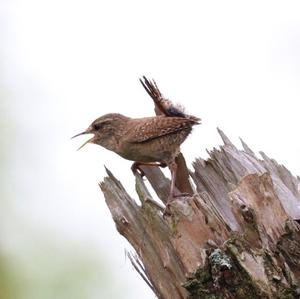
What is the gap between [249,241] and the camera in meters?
4.20

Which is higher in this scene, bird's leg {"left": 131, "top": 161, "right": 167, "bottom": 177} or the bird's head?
the bird's head

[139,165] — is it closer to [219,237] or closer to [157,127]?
[157,127]

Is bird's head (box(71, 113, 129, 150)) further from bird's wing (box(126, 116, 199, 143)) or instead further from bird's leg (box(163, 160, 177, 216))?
bird's leg (box(163, 160, 177, 216))

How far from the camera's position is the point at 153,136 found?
5.46 metres

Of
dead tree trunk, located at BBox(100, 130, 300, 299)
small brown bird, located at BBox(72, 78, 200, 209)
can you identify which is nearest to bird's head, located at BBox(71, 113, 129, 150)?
small brown bird, located at BBox(72, 78, 200, 209)

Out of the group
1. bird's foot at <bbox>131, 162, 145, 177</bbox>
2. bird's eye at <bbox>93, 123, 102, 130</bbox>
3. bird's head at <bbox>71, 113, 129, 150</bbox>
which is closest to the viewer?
bird's foot at <bbox>131, 162, 145, 177</bbox>

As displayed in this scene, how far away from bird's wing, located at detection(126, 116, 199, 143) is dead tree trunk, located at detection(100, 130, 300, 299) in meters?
0.68

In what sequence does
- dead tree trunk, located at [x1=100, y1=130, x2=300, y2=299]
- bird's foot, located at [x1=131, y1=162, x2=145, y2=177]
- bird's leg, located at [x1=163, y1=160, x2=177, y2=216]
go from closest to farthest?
dead tree trunk, located at [x1=100, y1=130, x2=300, y2=299]
bird's leg, located at [x1=163, y1=160, x2=177, y2=216]
bird's foot, located at [x1=131, y1=162, x2=145, y2=177]

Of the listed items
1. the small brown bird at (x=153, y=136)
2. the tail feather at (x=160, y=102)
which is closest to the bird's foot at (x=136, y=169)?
the small brown bird at (x=153, y=136)

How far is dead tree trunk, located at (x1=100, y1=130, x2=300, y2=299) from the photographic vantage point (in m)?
4.03

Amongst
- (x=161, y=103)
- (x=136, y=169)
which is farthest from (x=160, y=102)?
(x=136, y=169)

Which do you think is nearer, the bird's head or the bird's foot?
the bird's foot

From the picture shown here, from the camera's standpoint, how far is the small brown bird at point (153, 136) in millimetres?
5434

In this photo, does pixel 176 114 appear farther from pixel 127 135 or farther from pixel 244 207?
pixel 244 207
